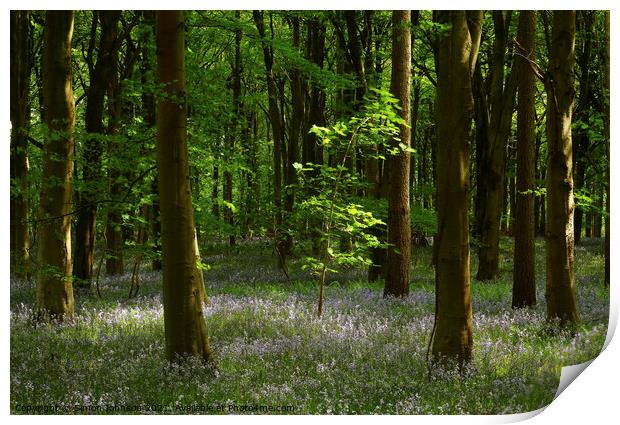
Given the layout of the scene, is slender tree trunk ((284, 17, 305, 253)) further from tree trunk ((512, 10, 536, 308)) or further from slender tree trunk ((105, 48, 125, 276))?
tree trunk ((512, 10, 536, 308))

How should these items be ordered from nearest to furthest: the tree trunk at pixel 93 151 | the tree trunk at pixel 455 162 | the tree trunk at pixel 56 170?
the tree trunk at pixel 455 162, the tree trunk at pixel 56 170, the tree trunk at pixel 93 151

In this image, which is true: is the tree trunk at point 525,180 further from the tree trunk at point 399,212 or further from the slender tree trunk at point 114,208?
the slender tree trunk at point 114,208

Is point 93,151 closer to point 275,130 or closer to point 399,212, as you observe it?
point 399,212

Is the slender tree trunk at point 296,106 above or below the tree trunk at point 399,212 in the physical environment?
above

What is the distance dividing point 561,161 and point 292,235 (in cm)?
432

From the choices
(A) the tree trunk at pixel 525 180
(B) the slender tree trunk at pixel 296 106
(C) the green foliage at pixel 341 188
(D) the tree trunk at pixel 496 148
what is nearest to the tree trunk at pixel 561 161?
(A) the tree trunk at pixel 525 180

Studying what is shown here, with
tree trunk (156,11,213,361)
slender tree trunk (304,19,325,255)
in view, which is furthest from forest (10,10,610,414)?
slender tree trunk (304,19,325,255)

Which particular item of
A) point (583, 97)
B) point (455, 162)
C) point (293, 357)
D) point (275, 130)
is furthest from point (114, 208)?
point (583, 97)

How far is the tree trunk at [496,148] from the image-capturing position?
39.6ft

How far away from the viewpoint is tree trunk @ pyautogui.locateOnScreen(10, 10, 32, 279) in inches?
307

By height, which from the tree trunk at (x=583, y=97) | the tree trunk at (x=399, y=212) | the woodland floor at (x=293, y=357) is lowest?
the woodland floor at (x=293, y=357)

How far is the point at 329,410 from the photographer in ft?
19.2

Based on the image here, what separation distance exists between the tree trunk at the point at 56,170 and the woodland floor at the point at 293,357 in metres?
0.33

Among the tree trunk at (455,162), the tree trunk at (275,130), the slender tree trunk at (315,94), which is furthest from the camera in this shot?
the slender tree trunk at (315,94)
